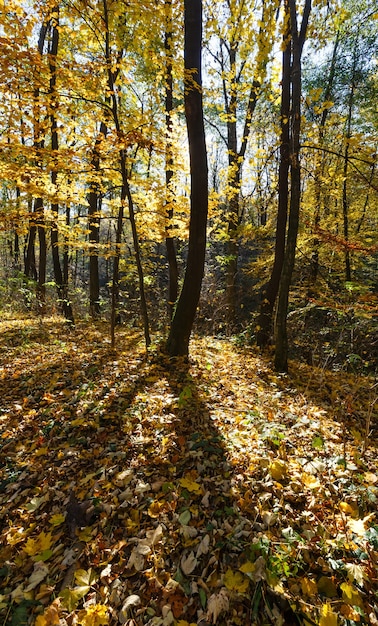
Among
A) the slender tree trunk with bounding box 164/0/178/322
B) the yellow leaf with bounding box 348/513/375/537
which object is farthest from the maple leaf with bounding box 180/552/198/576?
the slender tree trunk with bounding box 164/0/178/322

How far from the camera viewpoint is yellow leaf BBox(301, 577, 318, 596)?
209cm

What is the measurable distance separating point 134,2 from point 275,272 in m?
5.93

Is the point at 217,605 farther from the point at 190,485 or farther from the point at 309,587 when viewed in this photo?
the point at 190,485

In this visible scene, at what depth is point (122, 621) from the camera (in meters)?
2.06

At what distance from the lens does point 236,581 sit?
2.20 m

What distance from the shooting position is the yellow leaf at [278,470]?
306 centimetres

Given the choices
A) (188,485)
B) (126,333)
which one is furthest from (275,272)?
(188,485)

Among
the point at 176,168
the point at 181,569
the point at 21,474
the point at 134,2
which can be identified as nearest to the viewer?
the point at 181,569

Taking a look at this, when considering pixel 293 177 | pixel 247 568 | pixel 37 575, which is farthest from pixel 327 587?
pixel 293 177

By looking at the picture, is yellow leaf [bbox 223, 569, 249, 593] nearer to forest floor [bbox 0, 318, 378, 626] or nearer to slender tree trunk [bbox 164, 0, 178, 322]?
forest floor [bbox 0, 318, 378, 626]

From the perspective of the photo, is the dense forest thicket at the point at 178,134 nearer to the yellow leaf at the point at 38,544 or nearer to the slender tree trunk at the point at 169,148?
the slender tree trunk at the point at 169,148

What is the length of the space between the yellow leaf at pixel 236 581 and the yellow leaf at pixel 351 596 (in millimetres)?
631

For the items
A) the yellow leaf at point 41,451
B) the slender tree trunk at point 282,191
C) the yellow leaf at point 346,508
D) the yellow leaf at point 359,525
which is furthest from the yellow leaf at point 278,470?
the slender tree trunk at point 282,191

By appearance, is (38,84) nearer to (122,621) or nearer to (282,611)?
(122,621)
